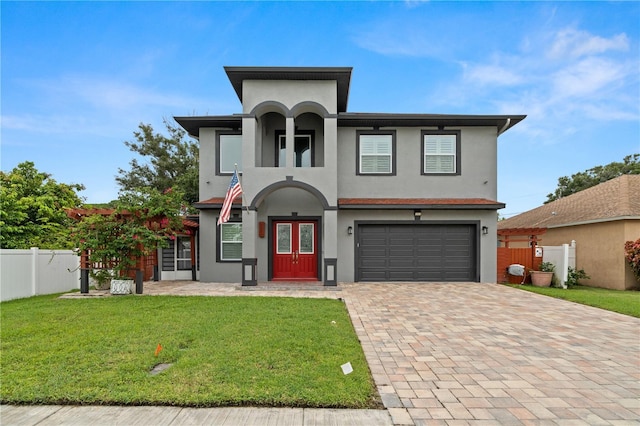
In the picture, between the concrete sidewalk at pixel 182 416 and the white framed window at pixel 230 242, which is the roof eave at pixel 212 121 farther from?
the concrete sidewalk at pixel 182 416

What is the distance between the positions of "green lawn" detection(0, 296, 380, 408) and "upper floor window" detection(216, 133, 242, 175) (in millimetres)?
6100

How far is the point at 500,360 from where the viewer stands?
4.19m

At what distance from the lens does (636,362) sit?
4188 millimetres

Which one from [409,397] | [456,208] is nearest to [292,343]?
[409,397]

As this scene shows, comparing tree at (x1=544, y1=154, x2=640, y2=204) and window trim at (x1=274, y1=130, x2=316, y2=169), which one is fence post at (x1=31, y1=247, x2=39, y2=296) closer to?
window trim at (x1=274, y1=130, x2=316, y2=169)

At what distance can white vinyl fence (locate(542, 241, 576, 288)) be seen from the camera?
11.3 metres

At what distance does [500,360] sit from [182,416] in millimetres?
3968

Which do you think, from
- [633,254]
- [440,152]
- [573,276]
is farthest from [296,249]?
[633,254]

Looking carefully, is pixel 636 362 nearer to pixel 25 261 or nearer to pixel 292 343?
pixel 292 343

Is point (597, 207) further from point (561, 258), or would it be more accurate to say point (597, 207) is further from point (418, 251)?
point (418, 251)

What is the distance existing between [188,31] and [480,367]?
1395 cm

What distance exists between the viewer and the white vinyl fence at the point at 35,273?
8531 mm

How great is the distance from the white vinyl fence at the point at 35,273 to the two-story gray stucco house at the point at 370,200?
428 centimetres

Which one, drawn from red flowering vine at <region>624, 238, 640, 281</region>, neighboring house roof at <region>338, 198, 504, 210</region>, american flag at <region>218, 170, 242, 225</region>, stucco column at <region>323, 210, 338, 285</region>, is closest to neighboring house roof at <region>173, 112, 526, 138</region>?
neighboring house roof at <region>338, 198, 504, 210</region>
